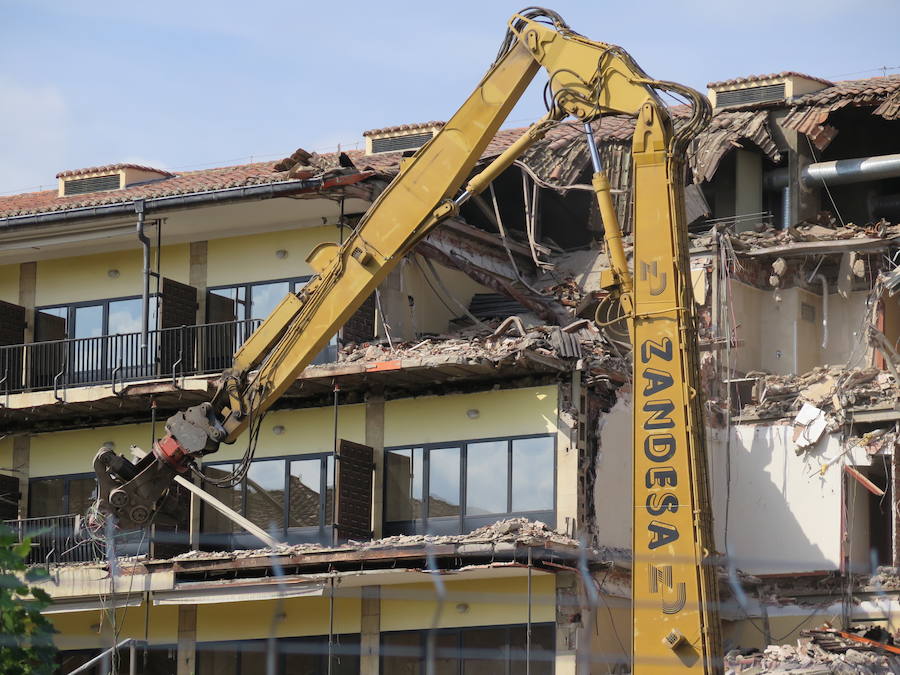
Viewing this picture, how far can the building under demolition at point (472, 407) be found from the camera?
1094 inches

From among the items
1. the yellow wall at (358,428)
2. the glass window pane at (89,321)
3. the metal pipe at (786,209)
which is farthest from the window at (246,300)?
the metal pipe at (786,209)

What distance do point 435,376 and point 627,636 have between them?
5.17 metres

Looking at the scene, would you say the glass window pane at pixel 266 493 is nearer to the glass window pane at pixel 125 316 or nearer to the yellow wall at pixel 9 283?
the glass window pane at pixel 125 316

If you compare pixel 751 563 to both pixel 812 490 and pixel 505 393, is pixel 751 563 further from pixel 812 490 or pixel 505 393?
pixel 505 393

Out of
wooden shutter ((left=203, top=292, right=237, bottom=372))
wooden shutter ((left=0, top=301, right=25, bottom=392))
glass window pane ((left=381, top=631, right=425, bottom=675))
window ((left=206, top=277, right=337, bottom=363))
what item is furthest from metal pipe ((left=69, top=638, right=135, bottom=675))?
wooden shutter ((left=0, top=301, right=25, bottom=392))

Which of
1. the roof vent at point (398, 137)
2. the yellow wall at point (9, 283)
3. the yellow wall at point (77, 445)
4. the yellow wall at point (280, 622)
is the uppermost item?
the roof vent at point (398, 137)

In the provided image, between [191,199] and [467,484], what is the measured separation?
6804 mm

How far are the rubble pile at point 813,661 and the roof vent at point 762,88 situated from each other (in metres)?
11.7

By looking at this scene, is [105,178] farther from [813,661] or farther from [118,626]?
[813,661]

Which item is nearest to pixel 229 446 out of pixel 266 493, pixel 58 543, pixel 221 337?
pixel 266 493

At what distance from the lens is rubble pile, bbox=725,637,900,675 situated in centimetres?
2475

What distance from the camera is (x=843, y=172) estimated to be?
1273 inches

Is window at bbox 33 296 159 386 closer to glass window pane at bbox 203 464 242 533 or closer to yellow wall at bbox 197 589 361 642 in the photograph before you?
glass window pane at bbox 203 464 242 533

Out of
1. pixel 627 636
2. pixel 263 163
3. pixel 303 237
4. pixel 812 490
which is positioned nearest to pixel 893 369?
pixel 812 490
